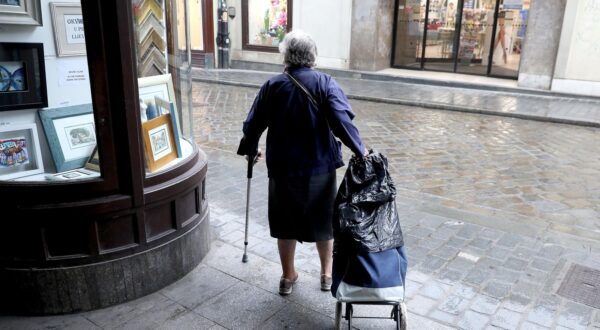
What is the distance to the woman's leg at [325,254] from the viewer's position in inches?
148

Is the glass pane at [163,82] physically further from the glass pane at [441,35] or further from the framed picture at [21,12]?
the glass pane at [441,35]

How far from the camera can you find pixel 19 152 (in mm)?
3494

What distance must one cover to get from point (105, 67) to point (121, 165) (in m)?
0.64

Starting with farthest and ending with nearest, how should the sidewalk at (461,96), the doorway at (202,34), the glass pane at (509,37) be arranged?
the doorway at (202,34) → the glass pane at (509,37) → the sidewalk at (461,96)

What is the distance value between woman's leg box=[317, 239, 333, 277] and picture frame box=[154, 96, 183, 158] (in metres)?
1.31

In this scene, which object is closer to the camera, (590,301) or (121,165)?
(121,165)

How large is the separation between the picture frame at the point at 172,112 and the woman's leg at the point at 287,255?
1089 mm

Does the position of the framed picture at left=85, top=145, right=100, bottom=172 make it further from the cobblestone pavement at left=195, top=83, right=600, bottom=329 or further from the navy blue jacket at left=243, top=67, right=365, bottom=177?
the cobblestone pavement at left=195, top=83, right=600, bottom=329

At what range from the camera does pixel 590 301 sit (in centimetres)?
381

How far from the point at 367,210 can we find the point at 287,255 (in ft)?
2.92

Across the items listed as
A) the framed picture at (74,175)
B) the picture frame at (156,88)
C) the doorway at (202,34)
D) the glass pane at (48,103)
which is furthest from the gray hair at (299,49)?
the doorway at (202,34)

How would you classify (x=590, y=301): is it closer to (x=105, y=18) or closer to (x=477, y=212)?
(x=477, y=212)

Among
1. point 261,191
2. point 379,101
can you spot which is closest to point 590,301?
point 261,191

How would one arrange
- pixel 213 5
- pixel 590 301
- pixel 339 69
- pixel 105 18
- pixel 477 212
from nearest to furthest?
pixel 105 18 → pixel 590 301 → pixel 477 212 → pixel 339 69 → pixel 213 5
